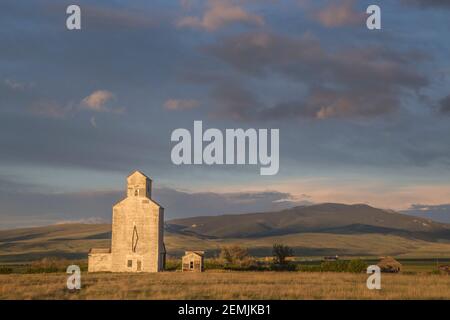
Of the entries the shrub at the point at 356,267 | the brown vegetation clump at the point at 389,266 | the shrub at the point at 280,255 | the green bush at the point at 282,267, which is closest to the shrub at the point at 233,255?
the shrub at the point at 280,255

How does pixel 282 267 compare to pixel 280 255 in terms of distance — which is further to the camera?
pixel 280 255

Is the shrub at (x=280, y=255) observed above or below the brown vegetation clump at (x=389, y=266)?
above

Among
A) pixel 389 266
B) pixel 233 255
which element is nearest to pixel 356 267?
pixel 389 266

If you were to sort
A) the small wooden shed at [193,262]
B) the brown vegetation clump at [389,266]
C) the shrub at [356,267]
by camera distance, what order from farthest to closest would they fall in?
the brown vegetation clump at [389,266]
the small wooden shed at [193,262]
the shrub at [356,267]

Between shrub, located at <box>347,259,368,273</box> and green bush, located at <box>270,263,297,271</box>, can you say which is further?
green bush, located at <box>270,263,297,271</box>

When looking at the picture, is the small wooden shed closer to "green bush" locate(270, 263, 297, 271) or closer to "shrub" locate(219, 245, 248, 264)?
"shrub" locate(219, 245, 248, 264)

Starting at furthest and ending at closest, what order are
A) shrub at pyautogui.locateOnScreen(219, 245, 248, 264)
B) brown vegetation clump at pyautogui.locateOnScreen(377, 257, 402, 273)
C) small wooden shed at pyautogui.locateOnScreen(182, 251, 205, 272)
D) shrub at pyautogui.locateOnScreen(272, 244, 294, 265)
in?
1. shrub at pyautogui.locateOnScreen(219, 245, 248, 264)
2. brown vegetation clump at pyautogui.locateOnScreen(377, 257, 402, 273)
3. shrub at pyautogui.locateOnScreen(272, 244, 294, 265)
4. small wooden shed at pyautogui.locateOnScreen(182, 251, 205, 272)

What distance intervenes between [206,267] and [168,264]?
8.46m

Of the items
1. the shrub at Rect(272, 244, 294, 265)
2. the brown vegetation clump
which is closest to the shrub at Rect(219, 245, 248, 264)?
the shrub at Rect(272, 244, 294, 265)

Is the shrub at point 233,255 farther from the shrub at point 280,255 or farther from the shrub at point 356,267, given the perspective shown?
the shrub at point 356,267

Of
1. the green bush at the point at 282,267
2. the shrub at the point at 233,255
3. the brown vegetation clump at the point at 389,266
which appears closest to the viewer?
the green bush at the point at 282,267

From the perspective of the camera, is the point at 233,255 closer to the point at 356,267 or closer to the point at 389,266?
the point at 356,267
